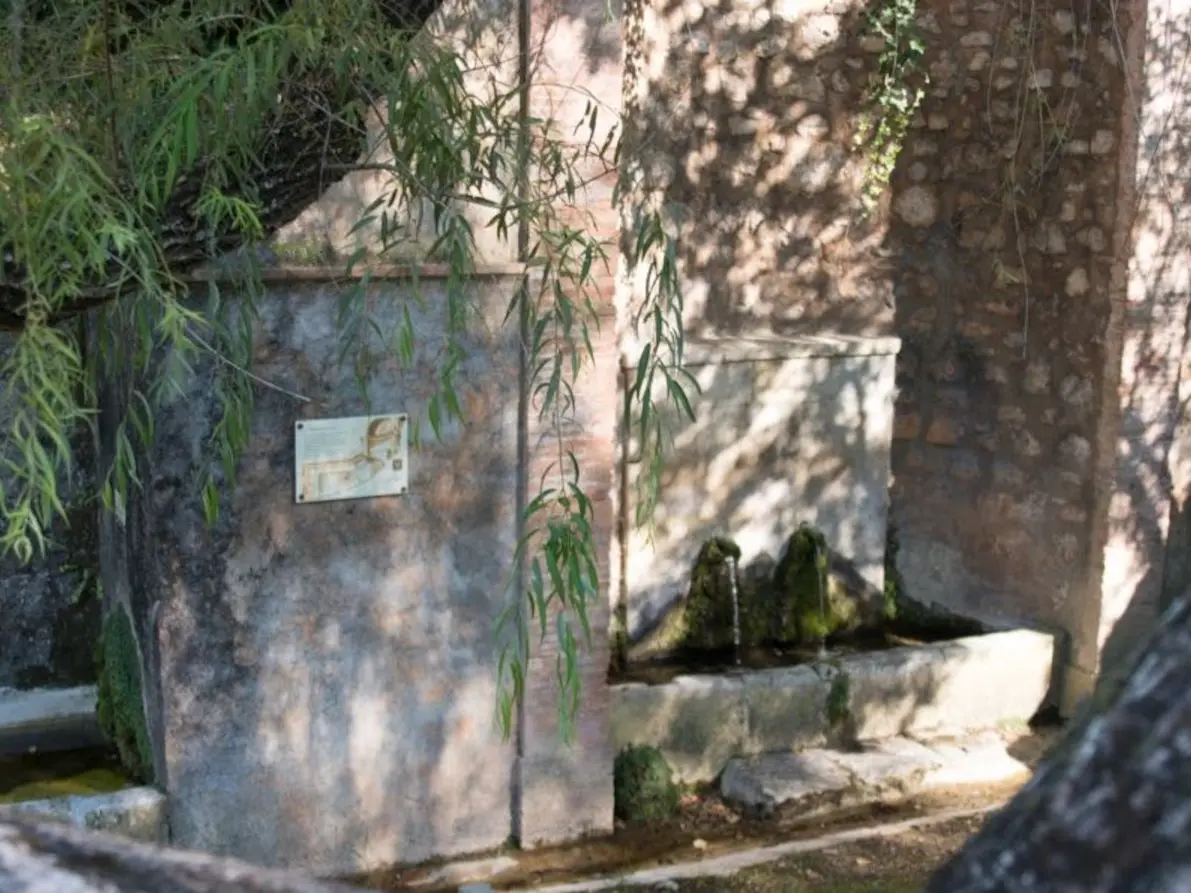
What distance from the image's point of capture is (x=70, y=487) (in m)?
6.77

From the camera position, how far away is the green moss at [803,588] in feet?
27.7

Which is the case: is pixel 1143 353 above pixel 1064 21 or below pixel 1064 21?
below

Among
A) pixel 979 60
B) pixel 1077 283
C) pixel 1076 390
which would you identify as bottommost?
pixel 1076 390

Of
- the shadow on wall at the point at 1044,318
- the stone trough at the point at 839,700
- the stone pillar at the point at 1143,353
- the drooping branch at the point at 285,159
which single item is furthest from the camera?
the shadow on wall at the point at 1044,318

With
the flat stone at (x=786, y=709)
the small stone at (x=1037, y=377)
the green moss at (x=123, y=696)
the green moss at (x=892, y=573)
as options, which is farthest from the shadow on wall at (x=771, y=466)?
the green moss at (x=123, y=696)

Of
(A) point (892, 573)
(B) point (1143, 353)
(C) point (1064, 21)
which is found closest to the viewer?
(B) point (1143, 353)

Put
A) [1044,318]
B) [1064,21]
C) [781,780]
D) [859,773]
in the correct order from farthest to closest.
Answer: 1. [1044,318]
2. [1064,21]
3. [859,773]
4. [781,780]

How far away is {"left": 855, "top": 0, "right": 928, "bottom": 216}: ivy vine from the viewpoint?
8.21 meters

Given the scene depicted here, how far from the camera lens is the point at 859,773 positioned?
7211 mm

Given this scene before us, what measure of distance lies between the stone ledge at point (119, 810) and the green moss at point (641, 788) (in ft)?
6.47

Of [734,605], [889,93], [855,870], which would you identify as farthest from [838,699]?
[889,93]

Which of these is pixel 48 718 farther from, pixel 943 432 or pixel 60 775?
pixel 943 432

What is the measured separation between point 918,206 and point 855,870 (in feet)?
12.4

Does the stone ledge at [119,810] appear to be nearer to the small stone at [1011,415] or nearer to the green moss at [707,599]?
the green moss at [707,599]
